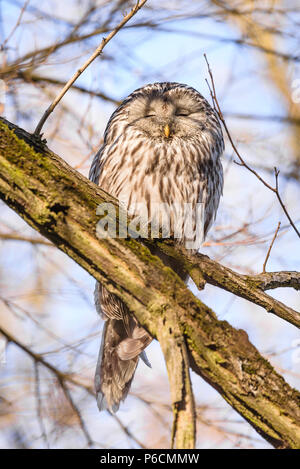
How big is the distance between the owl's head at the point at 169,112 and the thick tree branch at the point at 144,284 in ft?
5.94

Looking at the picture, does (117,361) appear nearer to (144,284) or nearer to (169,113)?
(144,284)

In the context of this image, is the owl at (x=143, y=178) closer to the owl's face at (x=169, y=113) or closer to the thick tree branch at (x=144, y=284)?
the owl's face at (x=169, y=113)

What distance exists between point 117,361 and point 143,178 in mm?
1434

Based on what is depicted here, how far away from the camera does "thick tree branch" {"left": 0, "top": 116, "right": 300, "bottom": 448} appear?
2420 mm

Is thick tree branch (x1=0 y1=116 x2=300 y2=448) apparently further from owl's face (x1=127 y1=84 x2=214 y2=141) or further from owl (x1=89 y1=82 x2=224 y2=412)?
owl's face (x1=127 y1=84 x2=214 y2=141)

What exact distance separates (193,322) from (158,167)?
1.89 metres

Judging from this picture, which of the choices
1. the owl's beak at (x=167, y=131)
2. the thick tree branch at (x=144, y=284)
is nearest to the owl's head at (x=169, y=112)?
the owl's beak at (x=167, y=131)

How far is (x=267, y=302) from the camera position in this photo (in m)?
3.42

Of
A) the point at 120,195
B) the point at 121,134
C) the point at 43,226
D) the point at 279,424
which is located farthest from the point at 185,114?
the point at 279,424

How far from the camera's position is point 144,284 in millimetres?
2572

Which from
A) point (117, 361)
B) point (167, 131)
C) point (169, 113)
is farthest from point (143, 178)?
point (117, 361)

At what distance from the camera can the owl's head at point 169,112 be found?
4.57 meters

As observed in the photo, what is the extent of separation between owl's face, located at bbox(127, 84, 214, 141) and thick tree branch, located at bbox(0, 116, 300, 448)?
1798 millimetres

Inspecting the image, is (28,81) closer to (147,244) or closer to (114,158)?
(114,158)
